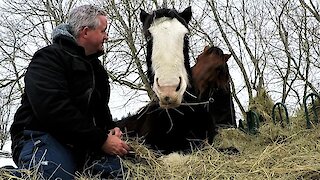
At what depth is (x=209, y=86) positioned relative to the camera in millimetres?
6496

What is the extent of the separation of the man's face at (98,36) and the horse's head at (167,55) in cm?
62

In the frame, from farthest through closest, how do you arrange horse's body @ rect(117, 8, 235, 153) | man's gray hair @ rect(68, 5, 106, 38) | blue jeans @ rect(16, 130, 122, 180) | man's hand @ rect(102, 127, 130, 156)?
1. horse's body @ rect(117, 8, 235, 153)
2. man's gray hair @ rect(68, 5, 106, 38)
3. man's hand @ rect(102, 127, 130, 156)
4. blue jeans @ rect(16, 130, 122, 180)

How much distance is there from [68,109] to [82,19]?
0.76 meters

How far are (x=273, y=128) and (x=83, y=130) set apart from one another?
276 cm

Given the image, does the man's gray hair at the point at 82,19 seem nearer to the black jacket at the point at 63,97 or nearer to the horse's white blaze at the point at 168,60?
the black jacket at the point at 63,97

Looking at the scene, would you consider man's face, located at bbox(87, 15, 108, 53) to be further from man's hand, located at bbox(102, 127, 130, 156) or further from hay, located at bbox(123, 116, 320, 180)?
hay, located at bbox(123, 116, 320, 180)

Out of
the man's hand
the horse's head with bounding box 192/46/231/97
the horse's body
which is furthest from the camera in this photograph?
the horse's head with bounding box 192/46/231/97

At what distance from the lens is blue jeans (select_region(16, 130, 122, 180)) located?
9.82ft

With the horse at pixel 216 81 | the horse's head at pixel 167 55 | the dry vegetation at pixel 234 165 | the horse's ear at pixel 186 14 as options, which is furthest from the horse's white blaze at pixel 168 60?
the horse at pixel 216 81

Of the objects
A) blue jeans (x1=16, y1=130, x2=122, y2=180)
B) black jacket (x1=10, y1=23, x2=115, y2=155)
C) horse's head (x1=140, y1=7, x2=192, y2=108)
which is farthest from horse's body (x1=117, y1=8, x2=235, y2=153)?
blue jeans (x1=16, y1=130, x2=122, y2=180)

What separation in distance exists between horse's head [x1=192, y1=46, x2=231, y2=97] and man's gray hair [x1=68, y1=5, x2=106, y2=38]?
2.99 metres

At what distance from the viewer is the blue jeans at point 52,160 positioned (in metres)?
2.99

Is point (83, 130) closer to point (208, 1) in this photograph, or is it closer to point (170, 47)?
point (170, 47)

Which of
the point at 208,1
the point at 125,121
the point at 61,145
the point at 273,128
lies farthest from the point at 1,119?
the point at 61,145
